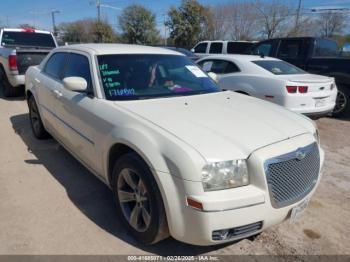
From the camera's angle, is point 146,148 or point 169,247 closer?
point 146,148

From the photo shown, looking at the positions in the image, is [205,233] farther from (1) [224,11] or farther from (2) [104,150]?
(1) [224,11]

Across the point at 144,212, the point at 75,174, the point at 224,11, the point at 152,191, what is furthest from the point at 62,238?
the point at 224,11

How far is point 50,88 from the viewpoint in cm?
425

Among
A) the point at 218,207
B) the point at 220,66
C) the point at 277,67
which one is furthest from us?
the point at 220,66

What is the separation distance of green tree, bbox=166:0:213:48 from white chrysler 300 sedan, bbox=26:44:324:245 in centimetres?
2928

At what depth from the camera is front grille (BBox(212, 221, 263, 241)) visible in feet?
7.41

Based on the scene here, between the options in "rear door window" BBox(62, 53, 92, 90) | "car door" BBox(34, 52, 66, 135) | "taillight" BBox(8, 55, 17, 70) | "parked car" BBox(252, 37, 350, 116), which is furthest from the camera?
"taillight" BBox(8, 55, 17, 70)

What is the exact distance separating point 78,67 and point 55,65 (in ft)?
3.15

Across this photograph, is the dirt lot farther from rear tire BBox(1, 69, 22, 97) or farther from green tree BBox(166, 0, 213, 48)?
green tree BBox(166, 0, 213, 48)

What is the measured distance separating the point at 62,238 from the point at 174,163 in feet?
4.55

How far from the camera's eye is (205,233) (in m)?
2.23

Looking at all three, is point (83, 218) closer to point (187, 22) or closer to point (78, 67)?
point (78, 67)

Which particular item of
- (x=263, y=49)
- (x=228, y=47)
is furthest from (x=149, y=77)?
(x=228, y=47)

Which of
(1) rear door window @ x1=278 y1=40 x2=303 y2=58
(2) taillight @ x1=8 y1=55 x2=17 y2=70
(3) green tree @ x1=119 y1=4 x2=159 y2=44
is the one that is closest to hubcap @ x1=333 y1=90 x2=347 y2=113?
(1) rear door window @ x1=278 y1=40 x2=303 y2=58
